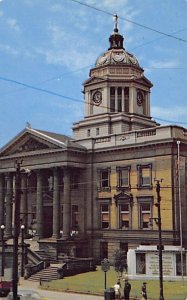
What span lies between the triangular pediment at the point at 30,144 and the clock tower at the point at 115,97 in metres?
5.83

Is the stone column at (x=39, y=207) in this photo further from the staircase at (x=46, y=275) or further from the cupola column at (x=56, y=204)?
the staircase at (x=46, y=275)

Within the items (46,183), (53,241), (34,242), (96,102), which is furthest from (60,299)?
(96,102)

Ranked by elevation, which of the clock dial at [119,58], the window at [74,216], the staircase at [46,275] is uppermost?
the clock dial at [119,58]

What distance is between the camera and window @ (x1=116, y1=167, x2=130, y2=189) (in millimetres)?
53031

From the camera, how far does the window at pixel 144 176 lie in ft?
168

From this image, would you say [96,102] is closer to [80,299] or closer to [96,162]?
[96,162]

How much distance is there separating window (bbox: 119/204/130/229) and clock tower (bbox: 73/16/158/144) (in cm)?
1078

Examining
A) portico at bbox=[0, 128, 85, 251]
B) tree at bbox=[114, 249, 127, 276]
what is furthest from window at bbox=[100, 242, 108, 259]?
tree at bbox=[114, 249, 127, 276]

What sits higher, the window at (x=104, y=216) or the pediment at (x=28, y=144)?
the pediment at (x=28, y=144)

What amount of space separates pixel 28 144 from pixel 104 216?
12.9 m

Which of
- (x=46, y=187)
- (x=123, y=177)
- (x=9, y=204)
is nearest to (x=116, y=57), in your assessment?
(x=123, y=177)

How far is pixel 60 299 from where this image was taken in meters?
33.6

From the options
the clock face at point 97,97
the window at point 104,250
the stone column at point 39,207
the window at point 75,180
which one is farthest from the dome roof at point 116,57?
the window at point 104,250

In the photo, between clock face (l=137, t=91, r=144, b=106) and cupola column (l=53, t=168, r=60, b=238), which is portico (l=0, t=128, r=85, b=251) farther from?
clock face (l=137, t=91, r=144, b=106)
